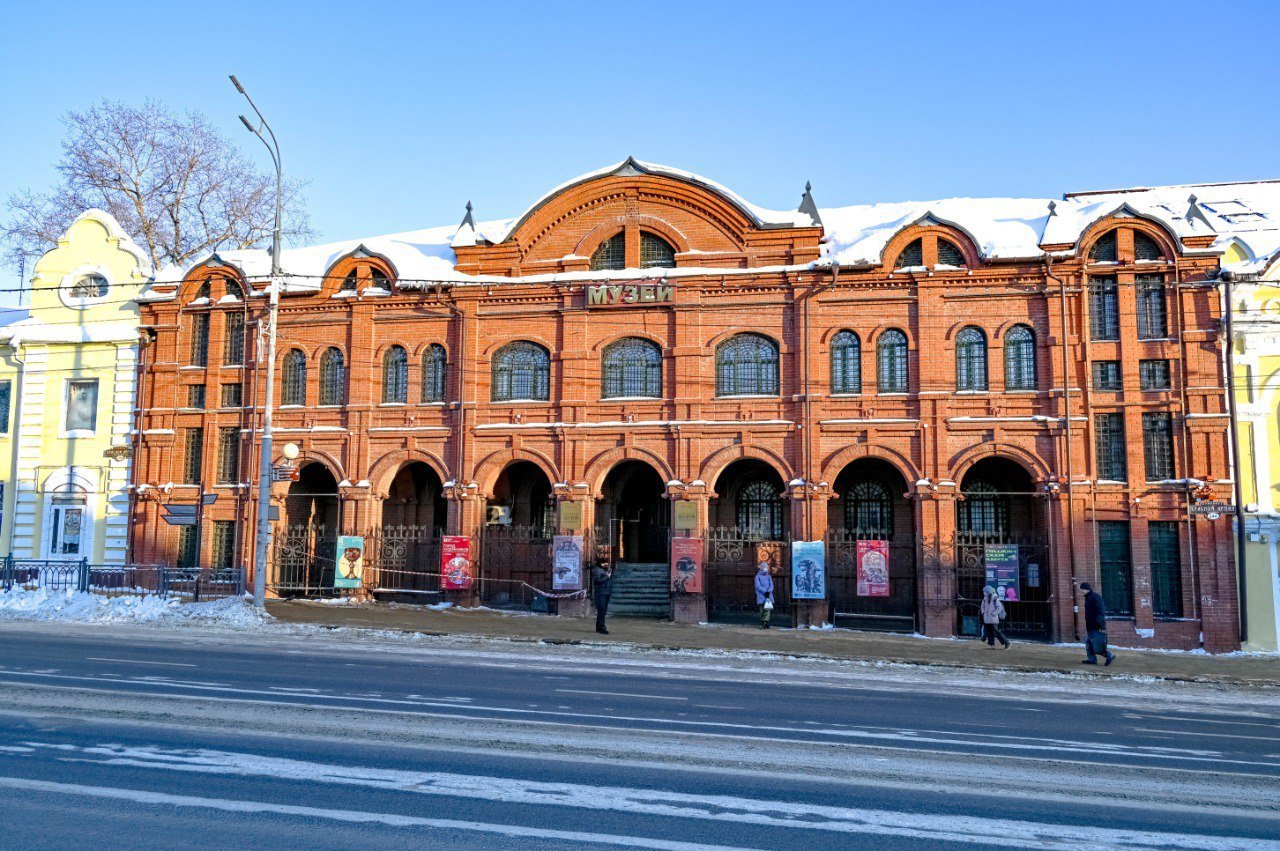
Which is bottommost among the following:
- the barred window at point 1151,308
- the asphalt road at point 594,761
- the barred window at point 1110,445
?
the asphalt road at point 594,761

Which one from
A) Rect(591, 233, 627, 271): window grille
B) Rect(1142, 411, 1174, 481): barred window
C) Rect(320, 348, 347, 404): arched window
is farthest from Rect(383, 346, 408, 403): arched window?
Rect(1142, 411, 1174, 481): barred window

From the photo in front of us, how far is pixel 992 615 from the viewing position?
74.9ft

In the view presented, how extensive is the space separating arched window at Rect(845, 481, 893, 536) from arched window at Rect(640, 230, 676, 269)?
850 cm

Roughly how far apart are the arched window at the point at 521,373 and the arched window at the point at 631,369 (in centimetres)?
174

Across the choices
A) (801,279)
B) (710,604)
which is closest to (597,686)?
(710,604)

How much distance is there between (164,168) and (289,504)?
19.0 meters

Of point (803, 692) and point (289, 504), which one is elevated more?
point (289, 504)

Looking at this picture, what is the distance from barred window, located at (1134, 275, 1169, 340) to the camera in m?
25.1

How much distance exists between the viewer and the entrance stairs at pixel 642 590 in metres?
27.1

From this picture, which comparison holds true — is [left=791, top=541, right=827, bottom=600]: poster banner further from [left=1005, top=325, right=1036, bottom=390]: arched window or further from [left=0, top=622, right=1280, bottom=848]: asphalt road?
[left=0, top=622, right=1280, bottom=848]: asphalt road

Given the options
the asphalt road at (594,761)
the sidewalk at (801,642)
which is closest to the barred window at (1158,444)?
the sidewalk at (801,642)

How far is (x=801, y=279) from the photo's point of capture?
2662 centimetres

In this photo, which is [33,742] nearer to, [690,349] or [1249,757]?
[1249,757]

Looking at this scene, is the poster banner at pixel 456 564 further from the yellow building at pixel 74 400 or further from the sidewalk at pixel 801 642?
the yellow building at pixel 74 400
